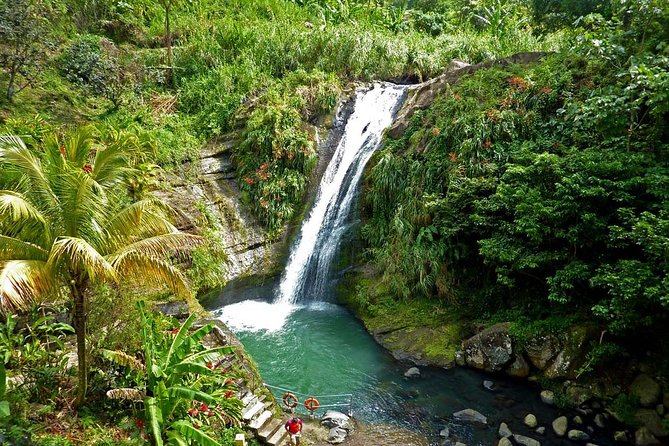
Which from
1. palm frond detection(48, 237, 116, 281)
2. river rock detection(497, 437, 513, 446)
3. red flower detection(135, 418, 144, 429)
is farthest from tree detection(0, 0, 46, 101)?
river rock detection(497, 437, 513, 446)

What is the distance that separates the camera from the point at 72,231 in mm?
5438

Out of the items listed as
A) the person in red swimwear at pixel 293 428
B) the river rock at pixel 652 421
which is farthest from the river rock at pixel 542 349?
the person in red swimwear at pixel 293 428

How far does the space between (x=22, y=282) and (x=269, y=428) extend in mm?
4469

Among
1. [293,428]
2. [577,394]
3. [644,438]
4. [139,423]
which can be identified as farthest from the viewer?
[577,394]

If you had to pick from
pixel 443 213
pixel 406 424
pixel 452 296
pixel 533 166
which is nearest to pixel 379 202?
pixel 443 213

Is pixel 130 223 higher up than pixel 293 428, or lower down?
higher up

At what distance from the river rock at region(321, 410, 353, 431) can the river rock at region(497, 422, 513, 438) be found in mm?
2728

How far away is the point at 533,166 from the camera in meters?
9.88

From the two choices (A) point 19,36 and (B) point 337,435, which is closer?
(B) point 337,435

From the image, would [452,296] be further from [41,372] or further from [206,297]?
[41,372]

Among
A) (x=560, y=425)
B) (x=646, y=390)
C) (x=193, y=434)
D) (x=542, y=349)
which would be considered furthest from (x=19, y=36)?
(x=646, y=390)

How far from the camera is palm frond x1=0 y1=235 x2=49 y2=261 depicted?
5098 millimetres

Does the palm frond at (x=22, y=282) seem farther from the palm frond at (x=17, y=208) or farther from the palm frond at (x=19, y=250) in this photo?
the palm frond at (x=17, y=208)

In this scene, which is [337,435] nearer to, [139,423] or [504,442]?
[504,442]
